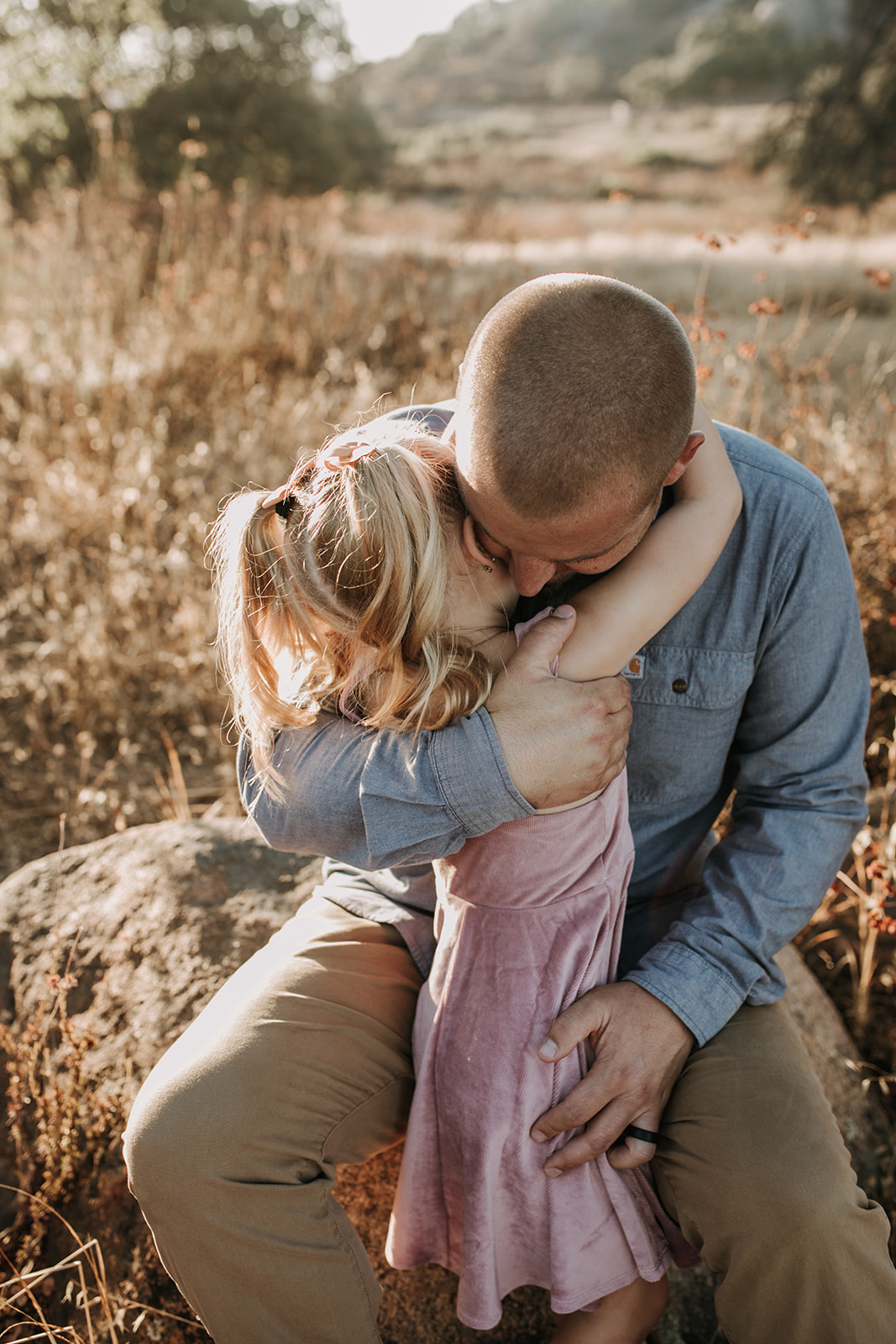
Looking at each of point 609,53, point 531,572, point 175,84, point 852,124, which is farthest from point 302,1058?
point 609,53

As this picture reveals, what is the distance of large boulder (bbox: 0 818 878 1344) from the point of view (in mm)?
1750

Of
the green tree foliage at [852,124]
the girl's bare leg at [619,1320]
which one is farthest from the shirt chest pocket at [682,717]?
the green tree foliage at [852,124]

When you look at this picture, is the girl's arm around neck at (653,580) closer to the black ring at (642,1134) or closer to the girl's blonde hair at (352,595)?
the girl's blonde hair at (352,595)

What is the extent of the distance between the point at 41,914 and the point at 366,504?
4.96ft

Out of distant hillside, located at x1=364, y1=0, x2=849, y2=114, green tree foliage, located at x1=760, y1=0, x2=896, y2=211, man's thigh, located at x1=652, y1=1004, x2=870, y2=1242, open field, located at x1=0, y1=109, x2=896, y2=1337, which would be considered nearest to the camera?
man's thigh, located at x1=652, y1=1004, x2=870, y2=1242

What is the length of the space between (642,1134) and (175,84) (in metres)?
15.9

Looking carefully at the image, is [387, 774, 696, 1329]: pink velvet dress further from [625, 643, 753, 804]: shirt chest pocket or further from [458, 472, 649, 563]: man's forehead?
[458, 472, 649, 563]: man's forehead

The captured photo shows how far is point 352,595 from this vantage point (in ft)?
4.80

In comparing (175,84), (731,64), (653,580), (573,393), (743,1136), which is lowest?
(743,1136)

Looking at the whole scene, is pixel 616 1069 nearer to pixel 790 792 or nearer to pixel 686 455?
pixel 790 792

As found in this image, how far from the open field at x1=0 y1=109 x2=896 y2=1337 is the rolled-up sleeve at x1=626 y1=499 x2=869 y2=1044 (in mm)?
333

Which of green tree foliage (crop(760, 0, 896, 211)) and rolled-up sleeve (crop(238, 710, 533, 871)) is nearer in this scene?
rolled-up sleeve (crop(238, 710, 533, 871))

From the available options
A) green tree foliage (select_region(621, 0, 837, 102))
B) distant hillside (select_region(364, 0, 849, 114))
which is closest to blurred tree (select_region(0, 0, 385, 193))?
distant hillside (select_region(364, 0, 849, 114))

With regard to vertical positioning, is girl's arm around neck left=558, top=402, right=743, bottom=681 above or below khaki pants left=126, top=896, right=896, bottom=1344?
above
